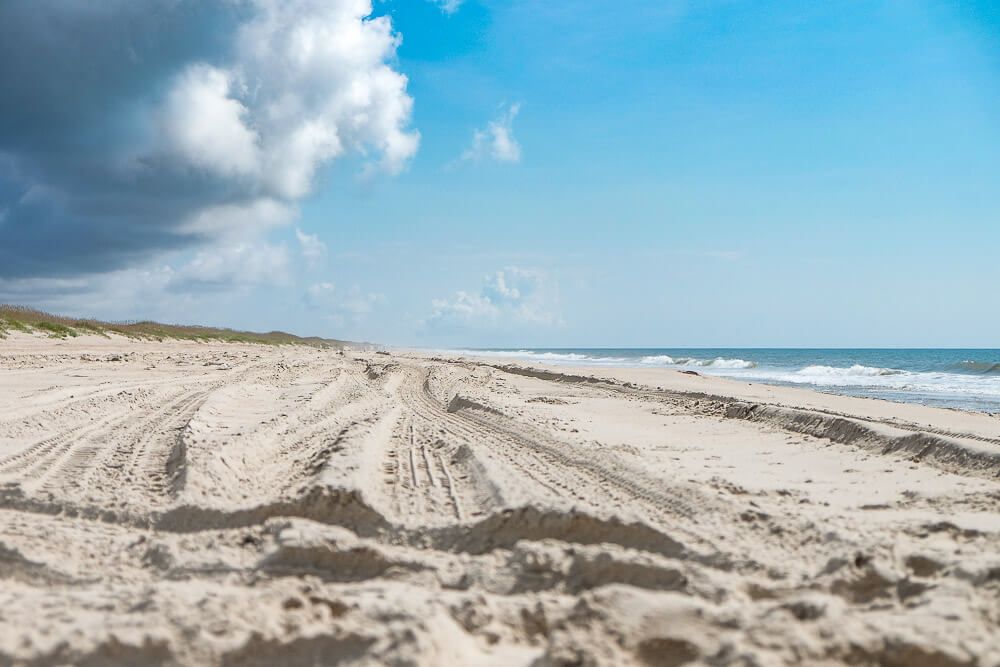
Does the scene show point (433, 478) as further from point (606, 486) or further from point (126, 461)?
point (126, 461)

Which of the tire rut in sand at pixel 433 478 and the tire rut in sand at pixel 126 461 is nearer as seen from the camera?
the tire rut in sand at pixel 433 478

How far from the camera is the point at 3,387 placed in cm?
1064

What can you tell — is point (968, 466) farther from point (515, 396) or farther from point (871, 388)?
point (871, 388)

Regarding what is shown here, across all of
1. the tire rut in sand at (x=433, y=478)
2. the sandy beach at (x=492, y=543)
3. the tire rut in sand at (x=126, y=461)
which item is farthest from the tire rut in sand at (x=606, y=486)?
the tire rut in sand at (x=126, y=461)

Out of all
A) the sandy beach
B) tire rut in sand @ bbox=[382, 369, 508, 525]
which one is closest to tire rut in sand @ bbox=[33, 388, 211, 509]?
the sandy beach

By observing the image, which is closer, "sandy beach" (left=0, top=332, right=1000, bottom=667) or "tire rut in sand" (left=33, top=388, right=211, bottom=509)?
"sandy beach" (left=0, top=332, right=1000, bottom=667)

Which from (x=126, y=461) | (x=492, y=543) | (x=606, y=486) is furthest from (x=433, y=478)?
(x=126, y=461)

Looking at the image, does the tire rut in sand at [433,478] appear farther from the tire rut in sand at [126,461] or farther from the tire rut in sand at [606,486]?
the tire rut in sand at [126,461]

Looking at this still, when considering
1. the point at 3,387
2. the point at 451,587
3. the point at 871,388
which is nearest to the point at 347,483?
the point at 451,587

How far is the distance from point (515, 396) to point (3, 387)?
7.90m

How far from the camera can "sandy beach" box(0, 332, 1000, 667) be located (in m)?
2.30

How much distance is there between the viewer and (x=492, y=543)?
3.49 meters

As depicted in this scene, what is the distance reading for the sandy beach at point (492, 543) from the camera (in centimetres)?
230

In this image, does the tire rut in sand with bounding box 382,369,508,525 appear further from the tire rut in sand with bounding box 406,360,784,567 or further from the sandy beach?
the tire rut in sand with bounding box 406,360,784,567
